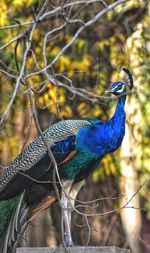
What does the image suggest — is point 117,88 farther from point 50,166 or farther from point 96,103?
point 96,103

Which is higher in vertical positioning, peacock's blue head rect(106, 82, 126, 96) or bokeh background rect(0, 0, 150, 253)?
bokeh background rect(0, 0, 150, 253)

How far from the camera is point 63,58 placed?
8547 millimetres

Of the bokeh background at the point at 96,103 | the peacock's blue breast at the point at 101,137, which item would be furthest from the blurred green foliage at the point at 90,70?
the peacock's blue breast at the point at 101,137

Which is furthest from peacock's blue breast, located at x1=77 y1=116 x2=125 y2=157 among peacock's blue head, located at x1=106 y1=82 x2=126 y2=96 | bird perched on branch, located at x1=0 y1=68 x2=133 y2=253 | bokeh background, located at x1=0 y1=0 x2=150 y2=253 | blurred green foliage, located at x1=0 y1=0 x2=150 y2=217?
bokeh background, located at x1=0 y1=0 x2=150 y2=253

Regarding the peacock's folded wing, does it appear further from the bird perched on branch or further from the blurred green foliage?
the blurred green foliage

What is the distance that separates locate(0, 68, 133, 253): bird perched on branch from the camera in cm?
631

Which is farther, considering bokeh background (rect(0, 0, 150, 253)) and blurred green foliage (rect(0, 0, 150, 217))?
bokeh background (rect(0, 0, 150, 253))

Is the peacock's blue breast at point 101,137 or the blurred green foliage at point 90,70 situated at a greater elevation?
the blurred green foliage at point 90,70

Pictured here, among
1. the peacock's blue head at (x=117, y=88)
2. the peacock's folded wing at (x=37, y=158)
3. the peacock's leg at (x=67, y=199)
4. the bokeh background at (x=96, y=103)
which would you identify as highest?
the bokeh background at (x=96, y=103)

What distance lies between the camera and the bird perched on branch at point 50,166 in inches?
249

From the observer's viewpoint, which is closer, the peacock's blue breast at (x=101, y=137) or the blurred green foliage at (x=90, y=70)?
the peacock's blue breast at (x=101, y=137)

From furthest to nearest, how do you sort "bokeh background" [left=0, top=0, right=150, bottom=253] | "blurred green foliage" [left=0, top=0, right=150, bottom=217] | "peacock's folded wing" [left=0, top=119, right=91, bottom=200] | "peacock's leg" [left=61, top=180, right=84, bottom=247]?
"bokeh background" [left=0, top=0, right=150, bottom=253], "blurred green foliage" [left=0, top=0, right=150, bottom=217], "peacock's folded wing" [left=0, top=119, right=91, bottom=200], "peacock's leg" [left=61, top=180, right=84, bottom=247]

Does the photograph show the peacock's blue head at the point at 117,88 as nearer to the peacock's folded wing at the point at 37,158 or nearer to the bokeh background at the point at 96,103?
the peacock's folded wing at the point at 37,158

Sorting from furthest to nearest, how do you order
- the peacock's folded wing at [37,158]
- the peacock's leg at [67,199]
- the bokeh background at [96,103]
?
the bokeh background at [96,103] → the peacock's folded wing at [37,158] → the peacock's leg at [67,199]
